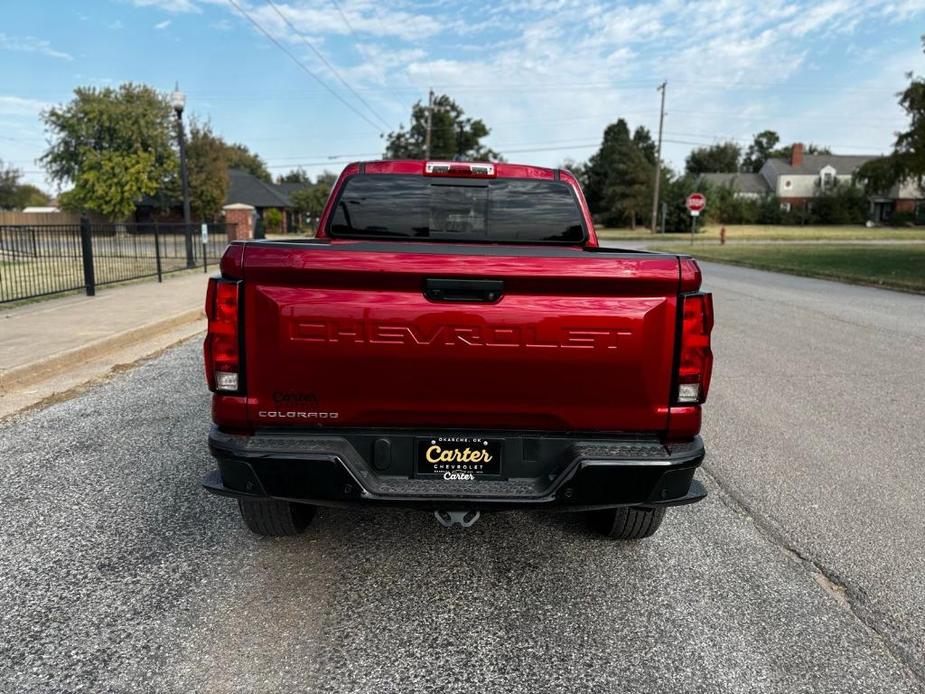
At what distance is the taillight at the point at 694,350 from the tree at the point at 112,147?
5234 cm

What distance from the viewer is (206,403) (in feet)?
21.1

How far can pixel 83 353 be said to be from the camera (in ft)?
27.2

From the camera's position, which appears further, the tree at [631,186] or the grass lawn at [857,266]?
the tree at [631,186]

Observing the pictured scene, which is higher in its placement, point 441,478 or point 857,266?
point 441,478

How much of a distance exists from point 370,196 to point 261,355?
1.83 m

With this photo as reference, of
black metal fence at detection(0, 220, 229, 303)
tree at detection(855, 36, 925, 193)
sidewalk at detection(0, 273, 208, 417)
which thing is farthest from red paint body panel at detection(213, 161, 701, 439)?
tree at detection(855, 36, 925, 193)

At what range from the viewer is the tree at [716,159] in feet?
393

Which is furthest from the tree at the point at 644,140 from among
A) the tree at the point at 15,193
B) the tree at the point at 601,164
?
the tree at the point at 15,193

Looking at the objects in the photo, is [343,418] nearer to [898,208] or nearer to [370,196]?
[370,196]

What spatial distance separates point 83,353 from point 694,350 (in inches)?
303

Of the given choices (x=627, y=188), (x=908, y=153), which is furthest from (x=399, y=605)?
(x=627, y=188)

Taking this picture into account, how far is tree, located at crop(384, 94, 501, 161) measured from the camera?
81250 mm

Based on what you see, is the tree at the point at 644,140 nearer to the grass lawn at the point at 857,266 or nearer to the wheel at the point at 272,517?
the grass lawn at the point at 857,266

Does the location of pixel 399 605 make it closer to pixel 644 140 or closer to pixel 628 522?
pixel 628 522
